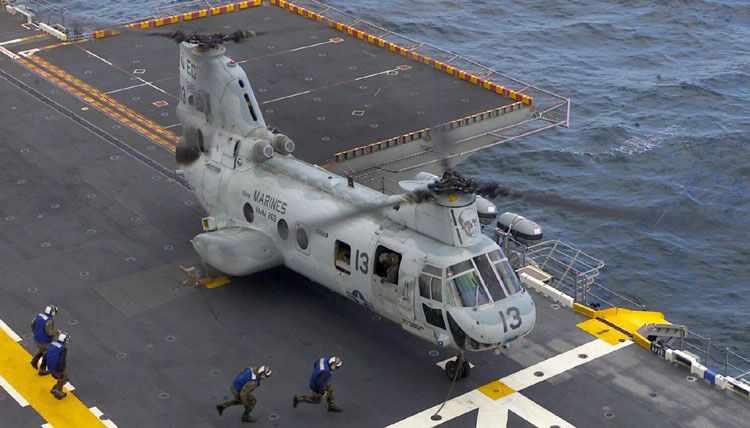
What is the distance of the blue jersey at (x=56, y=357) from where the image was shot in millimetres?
32219

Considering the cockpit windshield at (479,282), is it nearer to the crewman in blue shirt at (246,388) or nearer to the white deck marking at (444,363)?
the white deck marking at (444,363)

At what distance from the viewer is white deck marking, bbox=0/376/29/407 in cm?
3278

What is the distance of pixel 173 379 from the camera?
34094 millimetres

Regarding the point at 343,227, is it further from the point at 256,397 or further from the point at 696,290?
the point at 696,290

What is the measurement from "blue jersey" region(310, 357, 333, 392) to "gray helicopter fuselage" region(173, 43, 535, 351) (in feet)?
11.5

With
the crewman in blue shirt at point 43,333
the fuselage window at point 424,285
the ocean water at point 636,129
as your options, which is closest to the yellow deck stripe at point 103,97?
the ocean water at point 636,129

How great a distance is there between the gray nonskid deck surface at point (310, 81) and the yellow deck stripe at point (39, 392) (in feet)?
56.2

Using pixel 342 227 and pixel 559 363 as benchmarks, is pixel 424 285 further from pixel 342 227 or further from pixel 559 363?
pixel 559 363

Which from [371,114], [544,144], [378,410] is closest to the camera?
[378,410]

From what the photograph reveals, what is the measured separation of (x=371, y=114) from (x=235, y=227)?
48.1ft

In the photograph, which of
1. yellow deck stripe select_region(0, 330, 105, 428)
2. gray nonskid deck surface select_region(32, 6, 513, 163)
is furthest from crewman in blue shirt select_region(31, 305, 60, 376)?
gray nonskid deck surface select_region(32, 6, 513, 163)

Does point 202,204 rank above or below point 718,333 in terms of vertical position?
above

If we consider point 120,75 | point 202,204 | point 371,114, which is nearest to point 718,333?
point 371,114

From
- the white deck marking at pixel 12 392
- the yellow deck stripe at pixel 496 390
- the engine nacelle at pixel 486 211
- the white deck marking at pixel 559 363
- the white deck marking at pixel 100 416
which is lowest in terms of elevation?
the white deck marking at pixel 12 392
